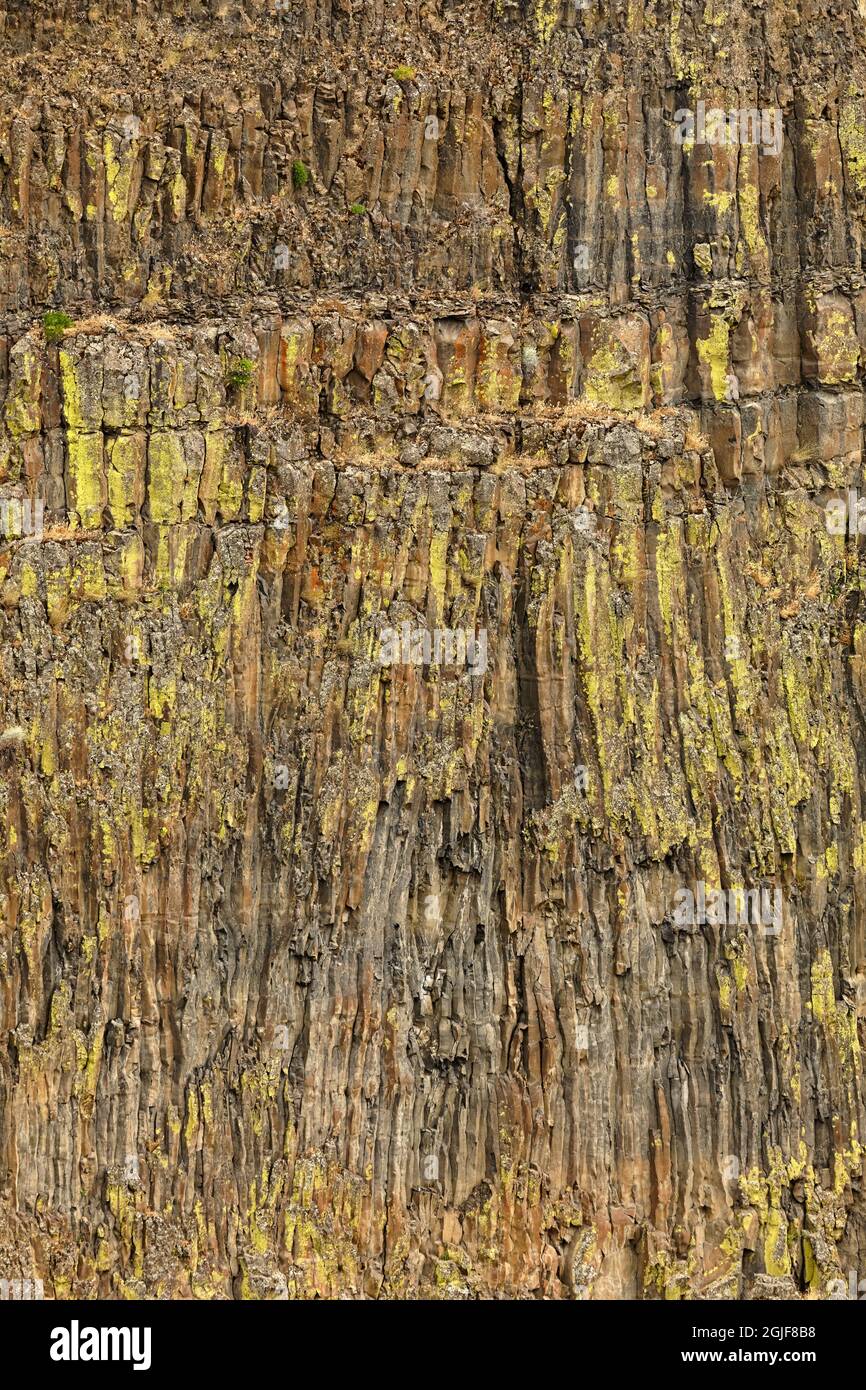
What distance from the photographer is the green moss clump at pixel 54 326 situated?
21938mm

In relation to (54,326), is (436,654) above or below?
below

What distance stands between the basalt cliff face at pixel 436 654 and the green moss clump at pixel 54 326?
9.0 inches

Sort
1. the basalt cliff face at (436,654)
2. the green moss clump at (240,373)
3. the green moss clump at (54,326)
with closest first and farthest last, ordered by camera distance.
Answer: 1. the basalt cliff face at (436,654)
2. the green moss clump at (240,373)
3. the green moss clump at (54,326)

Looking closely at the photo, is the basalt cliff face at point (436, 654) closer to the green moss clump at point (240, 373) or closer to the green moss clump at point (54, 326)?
the green moss clump at point (240, 373)

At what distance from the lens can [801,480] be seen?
884 inches

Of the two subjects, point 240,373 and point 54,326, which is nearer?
point 240,373

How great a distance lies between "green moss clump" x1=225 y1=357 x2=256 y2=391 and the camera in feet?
71.5

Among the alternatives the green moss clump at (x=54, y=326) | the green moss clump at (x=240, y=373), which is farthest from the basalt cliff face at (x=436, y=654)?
the green moss clump at (x=54, y=326)

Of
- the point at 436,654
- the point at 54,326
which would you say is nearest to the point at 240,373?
the point at 54,326

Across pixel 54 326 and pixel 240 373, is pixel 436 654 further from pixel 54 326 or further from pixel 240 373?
pixel 54 326

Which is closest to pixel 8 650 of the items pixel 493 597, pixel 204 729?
pixel 204 729

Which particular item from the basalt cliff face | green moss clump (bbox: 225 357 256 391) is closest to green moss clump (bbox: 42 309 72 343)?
the basalt cliff face

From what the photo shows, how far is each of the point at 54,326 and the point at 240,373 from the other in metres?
2.32

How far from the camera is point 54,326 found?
2197 centimetres
